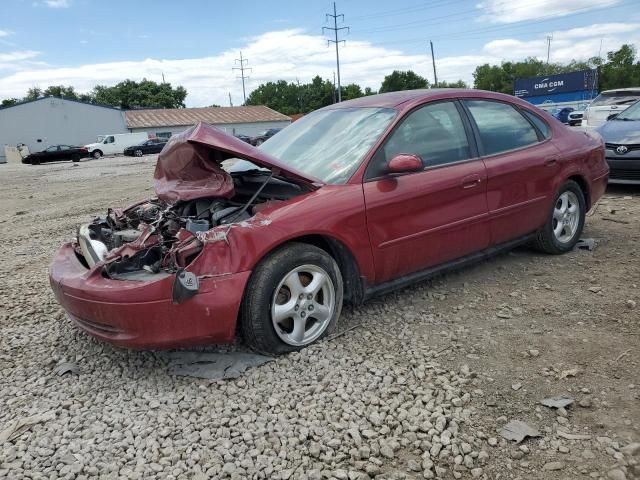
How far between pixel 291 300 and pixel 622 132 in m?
6.73

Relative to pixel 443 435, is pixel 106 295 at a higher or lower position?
higher

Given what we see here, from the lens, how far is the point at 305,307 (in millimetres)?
3230

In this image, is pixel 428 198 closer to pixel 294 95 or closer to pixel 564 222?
pixel 564 222

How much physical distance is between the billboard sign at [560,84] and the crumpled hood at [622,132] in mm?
43945

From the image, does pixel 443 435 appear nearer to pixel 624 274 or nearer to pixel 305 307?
pixel 305 307

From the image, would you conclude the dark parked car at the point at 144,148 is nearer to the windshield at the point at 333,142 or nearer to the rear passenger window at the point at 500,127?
the windshield at the point at 333,142

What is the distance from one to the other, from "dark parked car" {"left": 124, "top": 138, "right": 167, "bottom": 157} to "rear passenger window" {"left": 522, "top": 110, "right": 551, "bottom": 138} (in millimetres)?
35709

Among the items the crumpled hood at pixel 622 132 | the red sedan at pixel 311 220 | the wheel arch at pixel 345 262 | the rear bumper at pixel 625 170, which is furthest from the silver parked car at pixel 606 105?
the wheel arch at pixel 345 262

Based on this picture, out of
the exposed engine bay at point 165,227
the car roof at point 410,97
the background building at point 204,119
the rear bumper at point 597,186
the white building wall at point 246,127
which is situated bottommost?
the rear bumper at point 597,186

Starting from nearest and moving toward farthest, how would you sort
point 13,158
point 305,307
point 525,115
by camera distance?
1. point 305,307
2. point 525,115
3. point 13,158

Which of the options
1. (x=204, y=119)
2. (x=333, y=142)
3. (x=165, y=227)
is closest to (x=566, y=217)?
(x=333, y=142)

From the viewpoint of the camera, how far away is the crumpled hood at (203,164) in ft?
10.5

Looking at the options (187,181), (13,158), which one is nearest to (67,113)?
(13,158)

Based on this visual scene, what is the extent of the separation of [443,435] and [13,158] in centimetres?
4529
